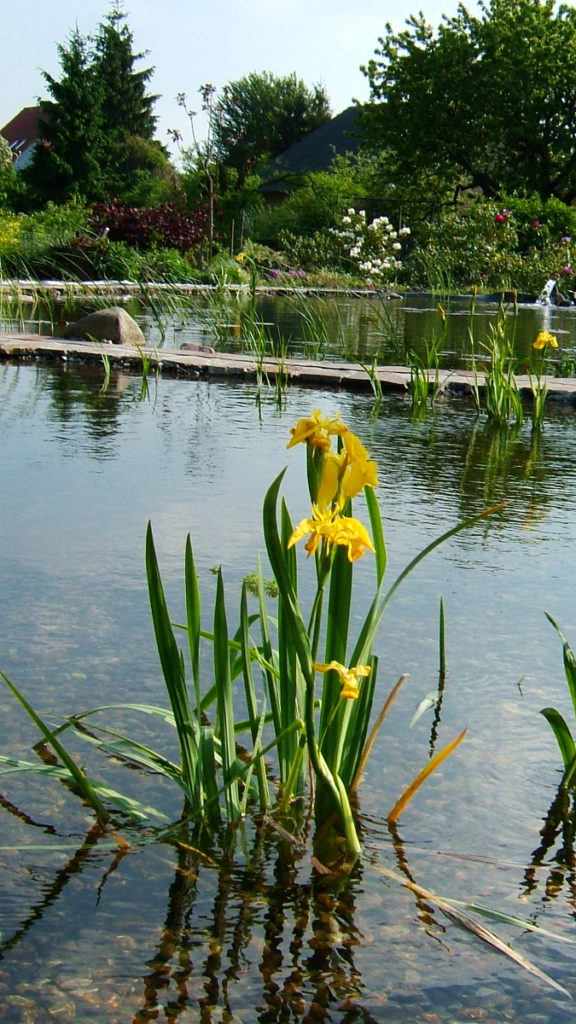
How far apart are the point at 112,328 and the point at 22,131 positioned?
71.3 metres

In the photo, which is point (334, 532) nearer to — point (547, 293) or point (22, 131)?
point (547, 293)

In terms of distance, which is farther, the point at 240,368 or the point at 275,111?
the point at 275,111

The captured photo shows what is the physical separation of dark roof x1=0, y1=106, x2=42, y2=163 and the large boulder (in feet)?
214

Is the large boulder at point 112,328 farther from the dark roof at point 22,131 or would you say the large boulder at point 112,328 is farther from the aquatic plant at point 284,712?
the dark roof at point 22,131

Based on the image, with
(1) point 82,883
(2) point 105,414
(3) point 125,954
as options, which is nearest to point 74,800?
(1) point 82,883

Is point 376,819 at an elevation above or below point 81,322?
below

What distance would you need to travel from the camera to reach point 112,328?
1067cm

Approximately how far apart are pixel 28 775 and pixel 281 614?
0.62 metres

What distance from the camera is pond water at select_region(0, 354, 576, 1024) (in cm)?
153

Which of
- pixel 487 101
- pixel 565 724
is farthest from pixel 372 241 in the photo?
pixel 565 724

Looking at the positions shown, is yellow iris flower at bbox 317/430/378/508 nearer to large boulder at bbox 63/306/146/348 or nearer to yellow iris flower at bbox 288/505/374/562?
yellow iris flower at bbox 288/505/374/562

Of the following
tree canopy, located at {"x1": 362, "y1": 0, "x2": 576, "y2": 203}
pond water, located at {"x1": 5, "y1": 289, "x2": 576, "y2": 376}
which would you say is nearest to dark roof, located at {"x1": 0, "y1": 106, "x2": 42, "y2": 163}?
tree canopy, located at {"x1": 362, "y1": 0, "x2": 576, "y2": 203}

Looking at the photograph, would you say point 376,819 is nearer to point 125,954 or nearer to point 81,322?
point 125,954

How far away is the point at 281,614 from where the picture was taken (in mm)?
1899
